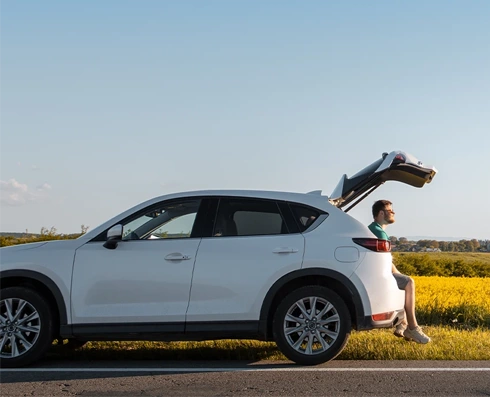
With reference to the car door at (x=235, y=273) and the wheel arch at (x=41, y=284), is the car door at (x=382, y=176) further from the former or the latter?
the wheel arch at (x=41, y=284)

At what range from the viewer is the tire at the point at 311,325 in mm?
7273

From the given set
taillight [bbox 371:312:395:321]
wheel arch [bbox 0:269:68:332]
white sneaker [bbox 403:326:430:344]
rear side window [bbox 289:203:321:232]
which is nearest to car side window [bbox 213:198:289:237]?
rear side window [bbox 289:203:321:232]

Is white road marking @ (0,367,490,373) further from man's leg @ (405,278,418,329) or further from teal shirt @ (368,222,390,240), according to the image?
teal shirt @ (368,222,390,240)

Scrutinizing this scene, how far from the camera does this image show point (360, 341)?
28.3ft

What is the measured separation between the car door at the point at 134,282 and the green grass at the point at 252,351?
1031 millimetres

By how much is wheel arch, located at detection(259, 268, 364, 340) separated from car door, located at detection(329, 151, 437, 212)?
1.35 meters

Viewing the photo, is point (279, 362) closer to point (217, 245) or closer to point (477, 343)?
point (217, 245)

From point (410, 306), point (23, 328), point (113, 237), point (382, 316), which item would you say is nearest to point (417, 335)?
point (410, 306)

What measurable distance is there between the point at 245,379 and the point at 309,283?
1331 millimetres

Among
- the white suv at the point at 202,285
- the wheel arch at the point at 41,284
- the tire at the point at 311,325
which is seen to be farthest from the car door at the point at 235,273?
the wheel arch at the point at 41,284

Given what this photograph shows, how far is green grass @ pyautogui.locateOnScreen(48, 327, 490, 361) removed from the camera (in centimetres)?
806

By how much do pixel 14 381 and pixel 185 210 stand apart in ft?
7.73

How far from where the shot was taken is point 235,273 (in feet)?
23.9

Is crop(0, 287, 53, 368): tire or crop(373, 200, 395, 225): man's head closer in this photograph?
crop(0, 287, 53, 368): tire
